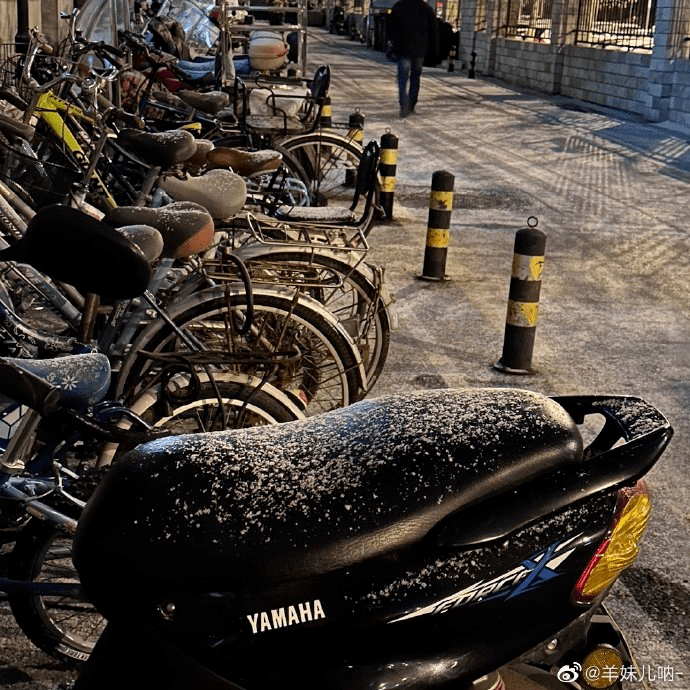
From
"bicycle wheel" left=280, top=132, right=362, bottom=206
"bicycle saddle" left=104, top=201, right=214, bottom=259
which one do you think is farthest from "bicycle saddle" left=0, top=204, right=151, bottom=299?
"bicycle wheel" left=280, top=132, right=362, bottom=206

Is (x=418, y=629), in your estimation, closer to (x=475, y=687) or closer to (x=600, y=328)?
(x=475, y=687)

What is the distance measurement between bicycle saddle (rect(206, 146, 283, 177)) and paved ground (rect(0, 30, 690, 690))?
4.51 feet

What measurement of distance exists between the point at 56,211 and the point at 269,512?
1.38 meters

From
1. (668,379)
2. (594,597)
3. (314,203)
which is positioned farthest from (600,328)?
(594,597)

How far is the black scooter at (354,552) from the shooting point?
5.47 feet

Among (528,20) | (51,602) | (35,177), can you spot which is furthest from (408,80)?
(51,602)

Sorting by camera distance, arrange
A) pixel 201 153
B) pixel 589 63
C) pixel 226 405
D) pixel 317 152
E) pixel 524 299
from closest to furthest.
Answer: pixel 226 405, pixel 524 299, pixel 201 153, pixel 317 152, pixel 589 63

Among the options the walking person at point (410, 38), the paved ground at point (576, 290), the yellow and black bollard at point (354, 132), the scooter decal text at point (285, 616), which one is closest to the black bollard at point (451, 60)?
the walking person at point (410, 38)

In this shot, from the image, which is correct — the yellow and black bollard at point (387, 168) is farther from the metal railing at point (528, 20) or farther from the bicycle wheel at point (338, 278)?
the metal railing at point (528, 20)

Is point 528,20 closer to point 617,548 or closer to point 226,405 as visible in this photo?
point 226,405

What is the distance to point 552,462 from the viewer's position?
181cm

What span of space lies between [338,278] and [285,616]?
3.25 m

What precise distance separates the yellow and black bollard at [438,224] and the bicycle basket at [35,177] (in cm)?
383

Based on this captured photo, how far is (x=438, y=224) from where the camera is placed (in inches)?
339
